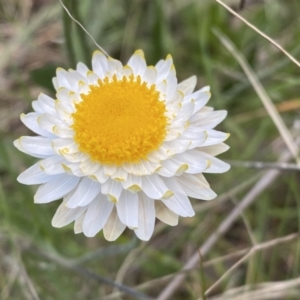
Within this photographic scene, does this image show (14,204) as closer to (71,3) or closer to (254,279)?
(71,3)

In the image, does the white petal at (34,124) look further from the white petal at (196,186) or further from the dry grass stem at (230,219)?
the dry grass stem at (230,219)

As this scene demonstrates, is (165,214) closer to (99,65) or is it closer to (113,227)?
(113,227)

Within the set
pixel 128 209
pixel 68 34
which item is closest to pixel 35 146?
pixel 128 209

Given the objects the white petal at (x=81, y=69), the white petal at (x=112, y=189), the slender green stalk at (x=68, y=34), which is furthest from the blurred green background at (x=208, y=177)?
the white petal at (x=112, y=189)

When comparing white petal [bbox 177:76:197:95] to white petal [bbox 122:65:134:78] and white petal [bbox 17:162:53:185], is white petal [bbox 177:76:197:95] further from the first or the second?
white petal [bbox 17:162:53:185]

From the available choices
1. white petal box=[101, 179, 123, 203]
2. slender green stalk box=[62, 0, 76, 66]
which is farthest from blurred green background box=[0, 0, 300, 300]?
white petal box=[101, 179, 123, 203]

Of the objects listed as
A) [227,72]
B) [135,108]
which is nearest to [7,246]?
[135,108]
